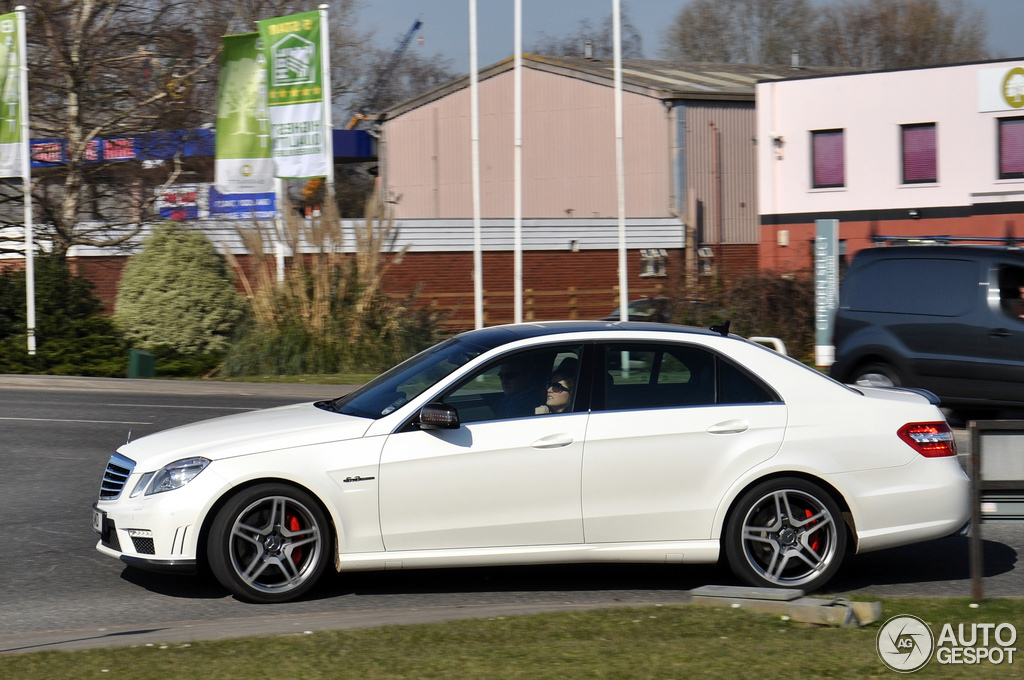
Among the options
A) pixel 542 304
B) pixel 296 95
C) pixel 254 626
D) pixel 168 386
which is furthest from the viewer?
pixel 542 304

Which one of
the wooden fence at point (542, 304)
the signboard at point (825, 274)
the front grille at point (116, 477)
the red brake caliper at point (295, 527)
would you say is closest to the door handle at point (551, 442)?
the red brake caliper at point (295, 527)

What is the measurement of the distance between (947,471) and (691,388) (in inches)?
61.7

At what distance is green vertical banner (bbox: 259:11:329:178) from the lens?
2400cm

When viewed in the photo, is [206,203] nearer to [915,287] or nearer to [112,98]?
[112,98]

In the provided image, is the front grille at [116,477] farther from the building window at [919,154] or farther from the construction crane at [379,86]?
the construction crane at [379,86]

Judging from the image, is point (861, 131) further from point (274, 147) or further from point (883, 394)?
point (883, 394)

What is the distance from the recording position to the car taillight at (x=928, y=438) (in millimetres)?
6863

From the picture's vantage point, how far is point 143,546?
21.1 ft

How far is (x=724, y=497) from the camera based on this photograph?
6660 mm

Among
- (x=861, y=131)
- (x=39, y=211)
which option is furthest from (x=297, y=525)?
(x=861, y=131)

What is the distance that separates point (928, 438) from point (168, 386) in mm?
15077

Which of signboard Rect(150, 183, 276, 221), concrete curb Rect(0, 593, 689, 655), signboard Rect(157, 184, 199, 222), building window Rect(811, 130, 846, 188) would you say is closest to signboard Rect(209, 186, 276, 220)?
signboard Rect(150, 183, 276, 221)
